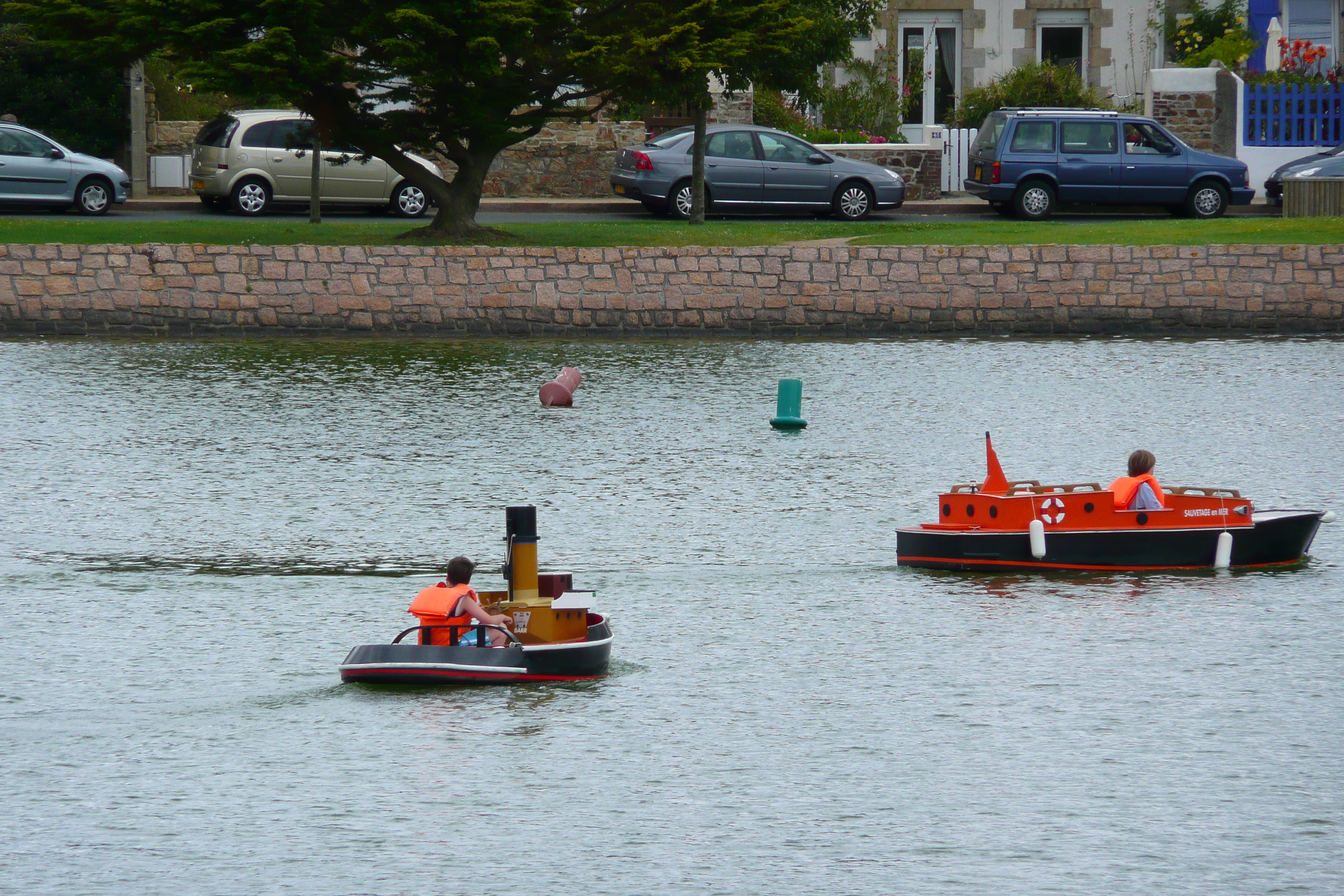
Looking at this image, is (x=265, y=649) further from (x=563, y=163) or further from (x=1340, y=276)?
(x=563, y=163)

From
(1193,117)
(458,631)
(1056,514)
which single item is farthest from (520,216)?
(458,631)

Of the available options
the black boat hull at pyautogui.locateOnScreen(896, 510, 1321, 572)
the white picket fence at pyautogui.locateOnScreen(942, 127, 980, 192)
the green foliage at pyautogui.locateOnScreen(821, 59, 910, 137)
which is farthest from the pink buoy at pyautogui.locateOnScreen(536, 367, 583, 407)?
the green foliage at pyautogui.locateOnScreen(821, 59, 910, 137)

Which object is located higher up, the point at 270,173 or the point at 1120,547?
the point at 270,173

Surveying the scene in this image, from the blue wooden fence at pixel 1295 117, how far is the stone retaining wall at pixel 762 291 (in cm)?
1074

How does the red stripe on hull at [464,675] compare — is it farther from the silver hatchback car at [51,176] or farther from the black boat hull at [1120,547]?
the silver hatchback car at [51,176]

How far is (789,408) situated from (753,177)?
49.1 feet

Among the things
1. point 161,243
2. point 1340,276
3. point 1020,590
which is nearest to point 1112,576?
point 1020,590

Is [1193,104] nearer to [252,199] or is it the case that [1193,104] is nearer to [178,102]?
[252,199]

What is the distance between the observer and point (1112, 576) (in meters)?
13.3

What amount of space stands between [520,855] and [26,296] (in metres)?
21.1

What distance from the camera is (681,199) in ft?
108

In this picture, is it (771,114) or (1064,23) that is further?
(1064,23)

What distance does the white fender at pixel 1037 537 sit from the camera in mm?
13242

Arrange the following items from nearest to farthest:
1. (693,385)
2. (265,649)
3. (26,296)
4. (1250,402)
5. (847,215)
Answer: (265,649) < (1250,402) < (693,385) < (26,296) < (847,215)
